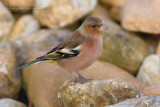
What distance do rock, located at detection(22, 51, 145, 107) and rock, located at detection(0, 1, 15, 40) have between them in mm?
1770

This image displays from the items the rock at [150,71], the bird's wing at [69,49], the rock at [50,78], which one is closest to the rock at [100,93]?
the bird's wing at [69,49]

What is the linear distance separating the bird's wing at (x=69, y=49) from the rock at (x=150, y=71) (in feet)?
7.14

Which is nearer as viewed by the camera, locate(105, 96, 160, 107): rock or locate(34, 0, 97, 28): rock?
locate(105, 96, 160, 107): rock

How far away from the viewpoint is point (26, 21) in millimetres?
7199

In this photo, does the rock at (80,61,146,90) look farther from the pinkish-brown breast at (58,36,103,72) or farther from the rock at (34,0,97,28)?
the rock at (34,0,97,28)

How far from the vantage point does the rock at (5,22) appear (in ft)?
22.5

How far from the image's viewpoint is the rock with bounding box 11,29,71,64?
612 cm

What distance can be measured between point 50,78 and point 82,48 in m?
1.15

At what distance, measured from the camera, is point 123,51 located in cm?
600

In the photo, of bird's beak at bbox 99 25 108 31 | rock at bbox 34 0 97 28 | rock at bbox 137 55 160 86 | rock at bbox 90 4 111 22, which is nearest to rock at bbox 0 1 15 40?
rock at bbox 34 0 97 28

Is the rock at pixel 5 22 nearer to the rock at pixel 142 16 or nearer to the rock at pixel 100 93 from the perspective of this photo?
the rock at pixel 142 16

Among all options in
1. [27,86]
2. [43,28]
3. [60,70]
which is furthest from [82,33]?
[43,28]

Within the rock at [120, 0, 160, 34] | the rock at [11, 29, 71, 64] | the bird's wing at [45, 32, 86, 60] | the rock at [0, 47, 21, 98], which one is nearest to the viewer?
the bird's wing at [45, 32, 86, 60]

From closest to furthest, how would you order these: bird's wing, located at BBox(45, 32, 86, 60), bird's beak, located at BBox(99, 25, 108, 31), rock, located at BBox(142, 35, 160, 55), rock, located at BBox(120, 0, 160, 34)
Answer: bird's beak, located at BBox(99, 25, 108, 31), bird's wing, located at BBox(45, 32, 86, 60), rock, located at BBox(120, 0, 160, 34), rock, located at BBox(142, 35, 160, 55)
